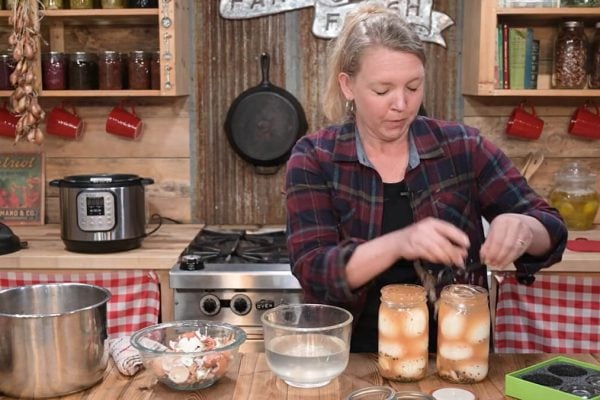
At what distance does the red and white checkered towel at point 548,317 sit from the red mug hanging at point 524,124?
2.42 feet

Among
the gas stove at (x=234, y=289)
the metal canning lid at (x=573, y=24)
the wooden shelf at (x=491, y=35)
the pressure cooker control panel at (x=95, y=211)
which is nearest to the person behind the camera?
the gas stove at (x=234, y=289)

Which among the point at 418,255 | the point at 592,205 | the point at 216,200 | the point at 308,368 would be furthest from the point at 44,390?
the point at 592,205

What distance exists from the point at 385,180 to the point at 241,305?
1.01 meters

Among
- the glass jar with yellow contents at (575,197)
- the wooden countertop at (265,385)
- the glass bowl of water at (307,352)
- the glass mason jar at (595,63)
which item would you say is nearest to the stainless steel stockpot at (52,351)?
the wooden countertop at (265,385)

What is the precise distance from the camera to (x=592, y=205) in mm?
3053

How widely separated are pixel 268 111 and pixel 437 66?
29.1 inches

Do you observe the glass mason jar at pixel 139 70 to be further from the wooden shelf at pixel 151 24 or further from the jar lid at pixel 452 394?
the jar lid at pixel 452 394

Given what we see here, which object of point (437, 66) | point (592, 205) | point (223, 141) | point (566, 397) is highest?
point (437, 66)

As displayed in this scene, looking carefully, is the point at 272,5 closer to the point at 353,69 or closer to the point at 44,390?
the point at 353,69

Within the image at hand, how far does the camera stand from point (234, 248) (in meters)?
2.84

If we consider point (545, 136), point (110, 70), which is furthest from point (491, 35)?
point (110, 70)

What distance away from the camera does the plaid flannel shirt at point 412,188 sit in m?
1.71

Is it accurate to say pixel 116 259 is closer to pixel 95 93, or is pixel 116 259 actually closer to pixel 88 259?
pixel 88 259

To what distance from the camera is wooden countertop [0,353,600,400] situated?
1.42 m
